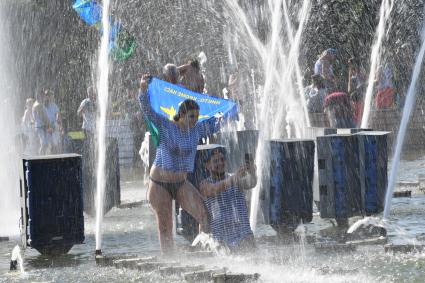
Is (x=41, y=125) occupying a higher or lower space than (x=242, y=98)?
lower

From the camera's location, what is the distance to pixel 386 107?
82.0ft

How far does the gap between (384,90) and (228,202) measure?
15.5 metres

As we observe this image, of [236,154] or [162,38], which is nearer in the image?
A: [236,154]

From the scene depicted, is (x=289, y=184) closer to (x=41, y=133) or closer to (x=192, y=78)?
(x=192, y=78)

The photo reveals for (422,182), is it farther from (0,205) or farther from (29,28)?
(29,28)

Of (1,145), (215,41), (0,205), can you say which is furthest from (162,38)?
(0,205)

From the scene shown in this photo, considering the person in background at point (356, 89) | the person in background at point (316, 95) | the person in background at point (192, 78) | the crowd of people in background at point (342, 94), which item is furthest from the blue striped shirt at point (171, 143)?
the person in background at point (356, 89)

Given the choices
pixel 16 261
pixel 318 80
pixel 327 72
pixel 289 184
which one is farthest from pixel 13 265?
pixel 318 80

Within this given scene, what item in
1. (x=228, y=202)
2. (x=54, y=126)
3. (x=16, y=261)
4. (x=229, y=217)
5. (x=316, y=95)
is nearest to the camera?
(x=229, y=217)

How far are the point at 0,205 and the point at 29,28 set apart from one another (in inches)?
846

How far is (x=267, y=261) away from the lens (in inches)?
385

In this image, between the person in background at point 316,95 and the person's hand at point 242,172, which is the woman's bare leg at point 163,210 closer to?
the person's hand at point 242,172

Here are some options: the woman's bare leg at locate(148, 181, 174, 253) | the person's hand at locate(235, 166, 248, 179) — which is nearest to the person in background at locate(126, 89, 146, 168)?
the woman's bare leg at locate(148, 181, 174, 253)

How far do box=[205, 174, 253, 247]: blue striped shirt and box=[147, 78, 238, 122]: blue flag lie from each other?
0.82 m
